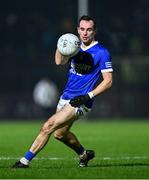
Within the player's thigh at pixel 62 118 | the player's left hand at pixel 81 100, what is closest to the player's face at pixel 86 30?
the player's left hand at pixel 81 100

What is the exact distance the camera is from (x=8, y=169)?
11828 mm

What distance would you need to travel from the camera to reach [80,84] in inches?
483

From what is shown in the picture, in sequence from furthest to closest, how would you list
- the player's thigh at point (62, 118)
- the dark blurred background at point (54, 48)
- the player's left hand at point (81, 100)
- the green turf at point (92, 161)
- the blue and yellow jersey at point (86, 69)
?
the dark blurred background at point (54, 48) → the blue and yellow jersey at point (86, 69) → the player's left hand at point (81, 100) → the player's thigh at point (62, 118) → the green turf at point (92, 161)

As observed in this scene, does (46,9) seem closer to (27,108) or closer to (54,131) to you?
(27,108)

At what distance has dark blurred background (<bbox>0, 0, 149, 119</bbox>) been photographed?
3058cm

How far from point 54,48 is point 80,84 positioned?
65.4 ft

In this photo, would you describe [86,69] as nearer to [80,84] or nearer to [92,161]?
[80,84]

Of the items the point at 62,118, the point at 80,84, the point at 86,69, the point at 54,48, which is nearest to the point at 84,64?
the point at 86,69

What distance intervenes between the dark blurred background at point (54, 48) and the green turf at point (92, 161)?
7.89 m

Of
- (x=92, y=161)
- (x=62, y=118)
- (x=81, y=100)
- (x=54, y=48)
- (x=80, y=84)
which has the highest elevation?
(x=80, y=84)

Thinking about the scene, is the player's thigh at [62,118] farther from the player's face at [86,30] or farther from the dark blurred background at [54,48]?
the dark blurred background at [54,48]

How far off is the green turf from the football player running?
43cm

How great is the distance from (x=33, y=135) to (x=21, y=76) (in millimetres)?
10482

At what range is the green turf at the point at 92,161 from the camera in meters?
11.2
